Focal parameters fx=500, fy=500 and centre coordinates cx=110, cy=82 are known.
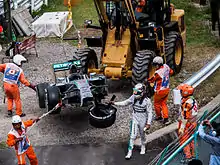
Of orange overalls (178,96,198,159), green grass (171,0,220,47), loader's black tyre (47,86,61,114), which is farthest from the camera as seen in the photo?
green grass (171,0,220,47)

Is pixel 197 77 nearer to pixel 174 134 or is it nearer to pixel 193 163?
pixel 174 134

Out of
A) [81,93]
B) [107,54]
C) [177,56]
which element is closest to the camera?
[81,93]

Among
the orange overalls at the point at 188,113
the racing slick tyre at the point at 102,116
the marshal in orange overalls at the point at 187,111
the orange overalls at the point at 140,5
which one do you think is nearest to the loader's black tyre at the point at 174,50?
the orange overalls at the point at 140,5

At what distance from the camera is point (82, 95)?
37.5 ft

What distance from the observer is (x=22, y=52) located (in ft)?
59.1

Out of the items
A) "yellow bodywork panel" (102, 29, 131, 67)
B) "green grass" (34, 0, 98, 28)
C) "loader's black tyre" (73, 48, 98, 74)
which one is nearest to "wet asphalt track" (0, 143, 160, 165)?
"yellow bodywork panel" (102, 29, 131, 67)

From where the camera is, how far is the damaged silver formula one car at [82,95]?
11.0m

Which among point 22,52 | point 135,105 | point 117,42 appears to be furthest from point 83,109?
point 22,52

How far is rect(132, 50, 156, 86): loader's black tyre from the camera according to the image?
1302 cm

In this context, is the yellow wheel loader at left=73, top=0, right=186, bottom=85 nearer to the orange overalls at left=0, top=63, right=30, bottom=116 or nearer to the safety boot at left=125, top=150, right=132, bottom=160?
the orange overalls at left=0, top=63, right=30, bottom=116

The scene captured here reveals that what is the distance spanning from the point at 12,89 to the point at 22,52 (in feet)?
17.7

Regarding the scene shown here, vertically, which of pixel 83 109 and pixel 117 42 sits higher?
pixel 117 42

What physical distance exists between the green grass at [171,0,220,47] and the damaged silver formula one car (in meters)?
7.55

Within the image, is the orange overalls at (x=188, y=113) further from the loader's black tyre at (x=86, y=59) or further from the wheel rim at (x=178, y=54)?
the wheel rim at (x=178, y=54)
